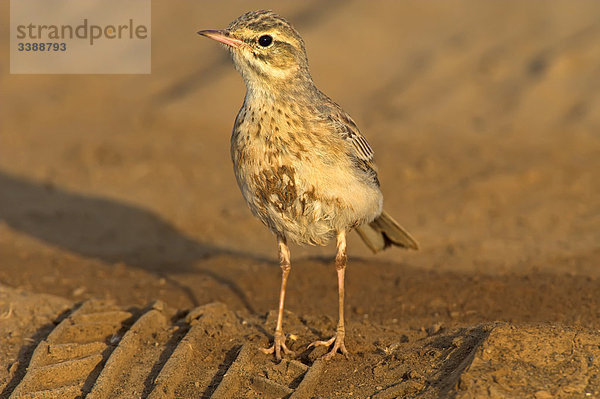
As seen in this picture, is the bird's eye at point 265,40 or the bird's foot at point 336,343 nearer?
the bird's foot at point 336,343

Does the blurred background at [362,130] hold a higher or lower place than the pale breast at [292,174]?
higher

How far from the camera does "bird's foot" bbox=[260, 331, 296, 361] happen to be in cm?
630

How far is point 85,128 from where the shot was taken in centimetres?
1589

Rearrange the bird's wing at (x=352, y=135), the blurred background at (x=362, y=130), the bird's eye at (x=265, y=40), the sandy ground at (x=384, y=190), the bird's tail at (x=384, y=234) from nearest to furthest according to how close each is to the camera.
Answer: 1. the bird's eye at (x=265, y=40)
2. the bird's wing at (x=352, y=135)
3. the sandy ground at (x=384, y=190)
4. the bird's tail at (x=384, y=234)
5. the blurred background at (x=362, y=130)

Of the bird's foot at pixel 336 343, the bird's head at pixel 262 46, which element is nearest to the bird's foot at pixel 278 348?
the bird's foot at pixel 336 343

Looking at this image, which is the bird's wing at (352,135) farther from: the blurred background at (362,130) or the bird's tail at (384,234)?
the blurred background at (362,130)

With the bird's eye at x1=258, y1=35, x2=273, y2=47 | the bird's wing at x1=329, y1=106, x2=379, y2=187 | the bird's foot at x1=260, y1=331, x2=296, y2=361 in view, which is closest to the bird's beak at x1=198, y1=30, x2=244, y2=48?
the bird's eye at x1=258, y1=35, x2=273, y2=47

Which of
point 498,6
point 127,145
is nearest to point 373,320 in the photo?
point 127,145

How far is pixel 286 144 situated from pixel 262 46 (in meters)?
0.85

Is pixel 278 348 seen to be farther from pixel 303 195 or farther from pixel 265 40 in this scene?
pixel 265 40

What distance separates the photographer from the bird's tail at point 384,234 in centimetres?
797

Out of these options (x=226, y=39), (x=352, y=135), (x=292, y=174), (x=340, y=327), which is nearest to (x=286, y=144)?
(x=292, y=174)

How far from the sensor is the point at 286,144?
6.21 meters

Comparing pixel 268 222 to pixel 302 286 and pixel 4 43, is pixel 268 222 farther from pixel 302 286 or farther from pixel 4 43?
pixel 4 43
